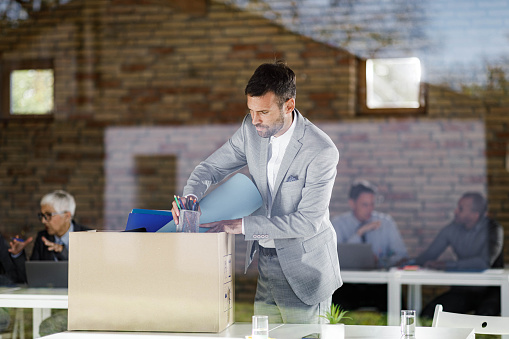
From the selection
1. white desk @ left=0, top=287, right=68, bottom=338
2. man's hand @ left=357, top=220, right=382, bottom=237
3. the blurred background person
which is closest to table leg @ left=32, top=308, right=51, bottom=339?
white desk @ left=0, top=287, right=68, bottom=338

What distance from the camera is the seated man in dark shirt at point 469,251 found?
514 centimetres

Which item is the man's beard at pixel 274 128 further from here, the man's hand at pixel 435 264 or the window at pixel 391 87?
the window at pixel 391 87

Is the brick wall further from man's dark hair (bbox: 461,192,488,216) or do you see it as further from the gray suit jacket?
the gray suit jacket

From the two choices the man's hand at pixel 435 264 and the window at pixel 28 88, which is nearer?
the man's hand at pixel 435 264

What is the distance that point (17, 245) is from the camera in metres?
5.08

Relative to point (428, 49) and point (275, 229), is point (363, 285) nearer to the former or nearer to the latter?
point (428, 49)

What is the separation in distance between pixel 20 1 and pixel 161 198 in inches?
84.2

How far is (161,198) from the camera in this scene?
6422 millimetres

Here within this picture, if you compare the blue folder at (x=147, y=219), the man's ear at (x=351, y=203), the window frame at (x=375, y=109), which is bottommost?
the man's ear at (x=351, y=203)

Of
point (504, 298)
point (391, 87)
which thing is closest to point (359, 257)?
point (504, 298)

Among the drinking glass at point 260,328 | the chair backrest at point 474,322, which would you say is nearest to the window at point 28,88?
the chair backrest at point 474,322

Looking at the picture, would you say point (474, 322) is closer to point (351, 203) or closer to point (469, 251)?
point (469, 251)

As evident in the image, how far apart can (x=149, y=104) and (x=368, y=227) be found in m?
2.20

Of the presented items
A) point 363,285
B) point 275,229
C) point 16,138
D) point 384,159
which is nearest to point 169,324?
point 275,229
